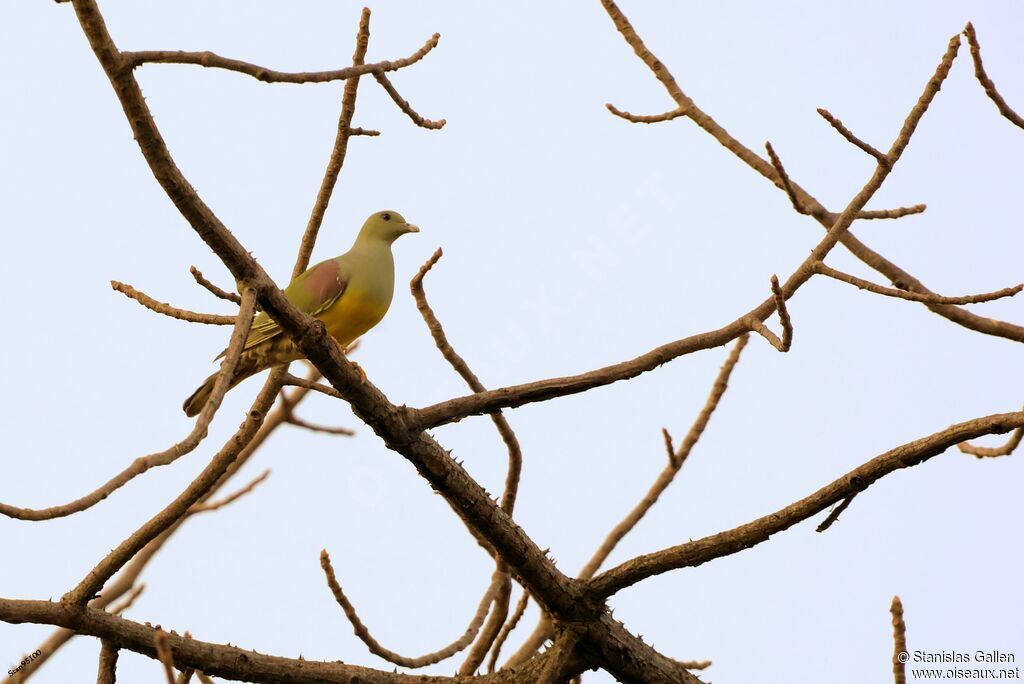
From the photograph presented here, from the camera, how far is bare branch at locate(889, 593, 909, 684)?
2615mm

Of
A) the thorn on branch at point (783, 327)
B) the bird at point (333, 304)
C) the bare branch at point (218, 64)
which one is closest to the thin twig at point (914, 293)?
the thorn on branch at point (783, 327)

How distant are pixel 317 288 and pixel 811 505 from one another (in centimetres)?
312

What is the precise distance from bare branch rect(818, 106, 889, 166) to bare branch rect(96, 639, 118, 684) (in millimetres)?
2384

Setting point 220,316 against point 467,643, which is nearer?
point 220,316

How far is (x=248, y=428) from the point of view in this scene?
4.01 m

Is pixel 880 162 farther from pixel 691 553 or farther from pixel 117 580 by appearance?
pixel 117 580

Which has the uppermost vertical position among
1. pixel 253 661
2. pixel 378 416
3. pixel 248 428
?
pixel 248 428

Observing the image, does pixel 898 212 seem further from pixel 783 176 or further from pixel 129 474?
pixel 129 474

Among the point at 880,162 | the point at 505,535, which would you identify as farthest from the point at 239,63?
the point at 880,162

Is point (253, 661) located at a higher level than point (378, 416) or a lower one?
lower

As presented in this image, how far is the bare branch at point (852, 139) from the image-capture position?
314cm

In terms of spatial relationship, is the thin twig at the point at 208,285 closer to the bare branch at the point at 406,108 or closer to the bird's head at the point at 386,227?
the bare branch at the point at 406,108

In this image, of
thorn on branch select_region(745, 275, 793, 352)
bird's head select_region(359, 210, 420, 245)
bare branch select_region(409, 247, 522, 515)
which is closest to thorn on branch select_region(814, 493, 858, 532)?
thorn on branch select_region(745, 275, 793, 352)

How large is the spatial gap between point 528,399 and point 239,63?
1.25m
